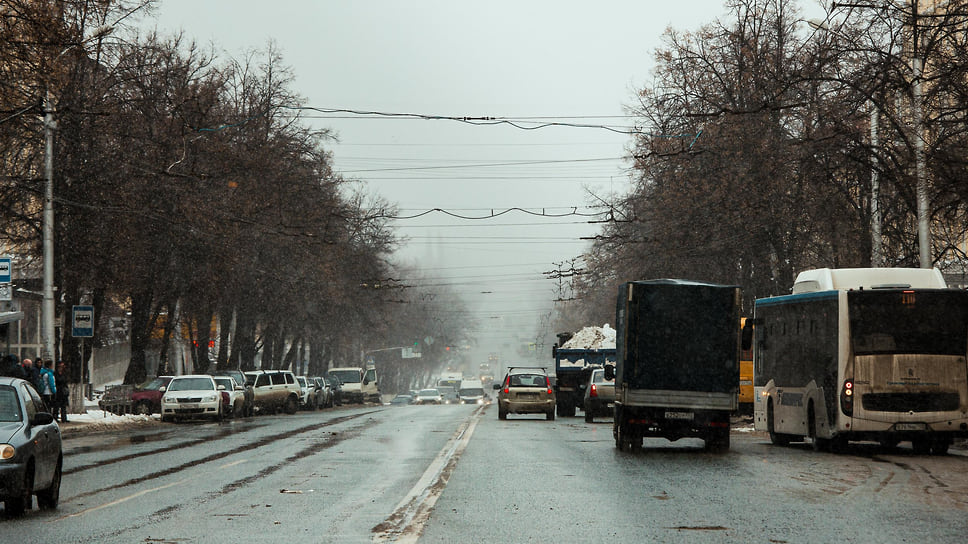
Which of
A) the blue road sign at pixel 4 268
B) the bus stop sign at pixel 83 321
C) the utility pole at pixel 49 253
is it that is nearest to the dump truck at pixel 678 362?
the blue road sign at pixel 4 268

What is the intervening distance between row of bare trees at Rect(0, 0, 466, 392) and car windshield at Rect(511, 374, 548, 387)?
10539mm

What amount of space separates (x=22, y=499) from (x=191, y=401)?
28336 millimetres

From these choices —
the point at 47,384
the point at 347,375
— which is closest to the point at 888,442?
the point at 47,384

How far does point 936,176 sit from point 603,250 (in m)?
34.7

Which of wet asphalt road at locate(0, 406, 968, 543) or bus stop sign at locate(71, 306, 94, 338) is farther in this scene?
bus stop sign at locate(71, 306, 94, 338)

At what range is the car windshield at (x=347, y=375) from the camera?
244ft

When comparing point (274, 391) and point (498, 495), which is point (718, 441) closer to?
point (498, 495)

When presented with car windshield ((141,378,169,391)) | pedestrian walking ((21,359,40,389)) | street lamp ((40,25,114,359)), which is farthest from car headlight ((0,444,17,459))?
car windshield ((141,378,169,391))

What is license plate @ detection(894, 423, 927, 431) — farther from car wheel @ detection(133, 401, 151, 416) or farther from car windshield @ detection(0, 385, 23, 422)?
car wheel @ detection(133, 401, 151, 416)

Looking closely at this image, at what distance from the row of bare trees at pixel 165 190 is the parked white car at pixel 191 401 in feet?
11.3

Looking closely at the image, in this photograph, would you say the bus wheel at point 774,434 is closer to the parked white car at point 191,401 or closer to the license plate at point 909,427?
the license plate at point 909,427

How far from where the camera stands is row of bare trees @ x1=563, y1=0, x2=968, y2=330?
26.0 meters

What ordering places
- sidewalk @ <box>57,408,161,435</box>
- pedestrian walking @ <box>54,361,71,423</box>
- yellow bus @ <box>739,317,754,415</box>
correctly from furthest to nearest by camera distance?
yellow bus @ <box>739,317,754,415</box> < sidewalk @ <box>57,408,161,435</box> < pedestrian walking @ <box>54,361,71,423</box>

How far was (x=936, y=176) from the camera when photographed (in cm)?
2438
